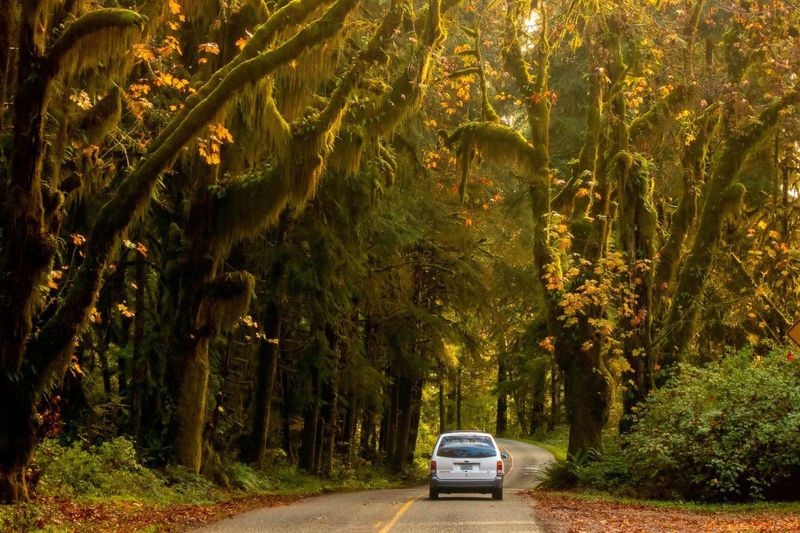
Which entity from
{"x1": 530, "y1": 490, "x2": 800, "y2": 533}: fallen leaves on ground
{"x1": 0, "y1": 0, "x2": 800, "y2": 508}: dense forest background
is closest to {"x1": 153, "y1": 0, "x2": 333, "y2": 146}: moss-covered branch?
{"x1": 0, "y1": 0, "x2": 800, "y2": 508}: dense forest background

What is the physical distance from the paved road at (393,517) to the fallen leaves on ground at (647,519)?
19.7 inches

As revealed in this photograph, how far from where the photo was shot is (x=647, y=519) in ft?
48.1

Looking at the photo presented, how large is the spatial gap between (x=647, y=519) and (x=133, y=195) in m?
9.79

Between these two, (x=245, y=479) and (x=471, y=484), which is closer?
(x=471, y=484)

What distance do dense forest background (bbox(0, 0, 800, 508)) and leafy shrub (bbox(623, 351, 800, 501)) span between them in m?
0.15

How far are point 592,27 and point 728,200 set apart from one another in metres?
5.94

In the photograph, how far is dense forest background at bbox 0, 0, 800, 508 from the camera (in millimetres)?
13102

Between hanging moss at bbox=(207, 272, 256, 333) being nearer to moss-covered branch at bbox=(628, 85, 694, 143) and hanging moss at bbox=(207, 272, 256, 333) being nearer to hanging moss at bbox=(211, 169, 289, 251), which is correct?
hanging moss at bbox=(211, 169, 289, 251)

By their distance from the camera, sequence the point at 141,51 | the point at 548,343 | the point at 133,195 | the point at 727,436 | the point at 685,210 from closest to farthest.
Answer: the point at 133,195, the point at 141,51, the point at 727,436, the point at 548,343, the point at 685,210

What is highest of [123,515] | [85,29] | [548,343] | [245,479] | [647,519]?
[85,29]

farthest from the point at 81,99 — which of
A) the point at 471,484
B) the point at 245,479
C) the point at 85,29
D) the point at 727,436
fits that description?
the point at 727,436

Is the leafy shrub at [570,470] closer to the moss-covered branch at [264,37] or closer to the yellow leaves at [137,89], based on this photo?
the moss-covered branch at [264,37]

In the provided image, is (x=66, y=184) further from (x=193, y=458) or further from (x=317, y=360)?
(x=317, y=360)

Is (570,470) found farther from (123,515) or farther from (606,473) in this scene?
(123,515)
